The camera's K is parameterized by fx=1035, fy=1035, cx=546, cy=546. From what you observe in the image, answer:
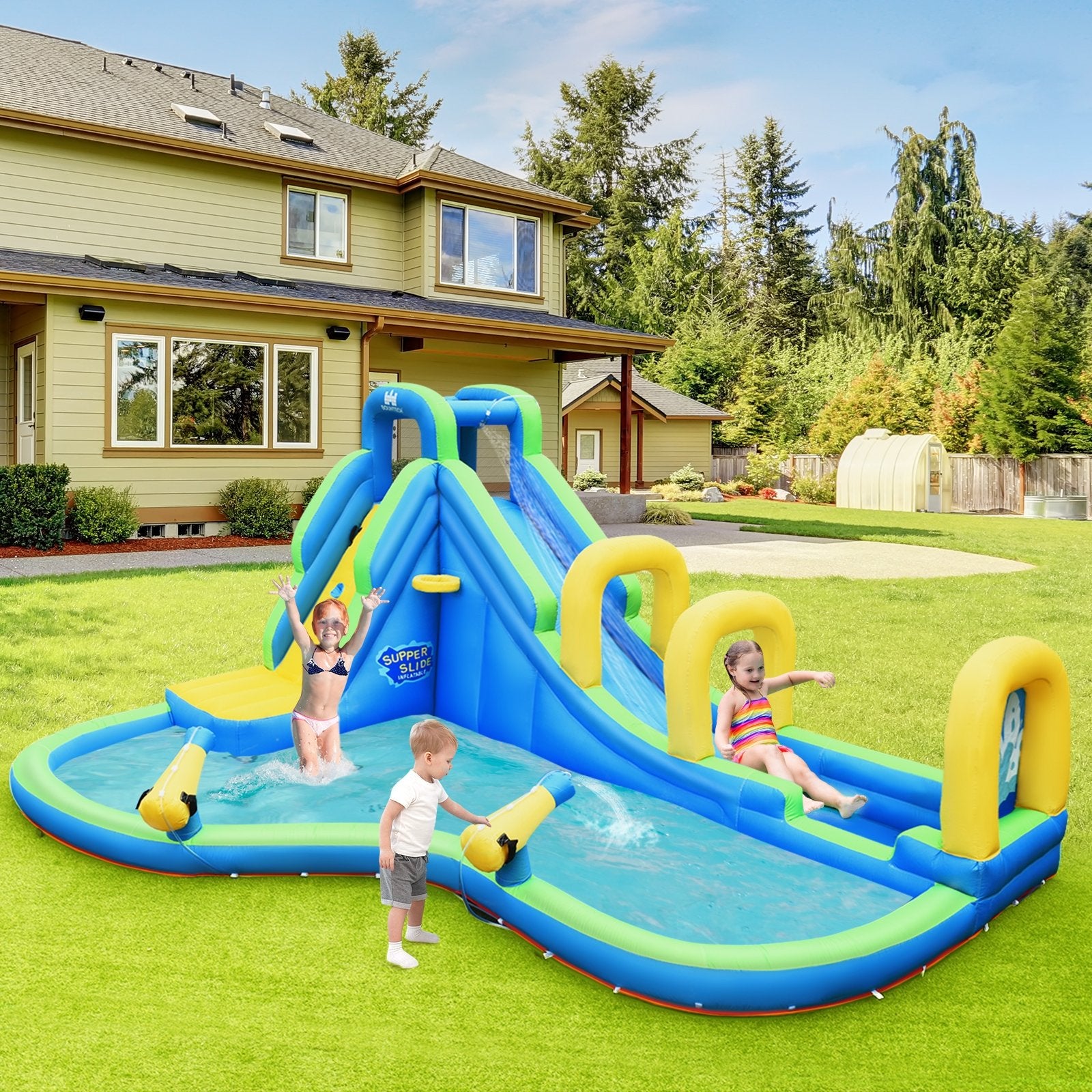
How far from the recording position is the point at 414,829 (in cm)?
363

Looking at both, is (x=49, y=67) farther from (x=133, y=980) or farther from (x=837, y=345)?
(x=837, y=345)

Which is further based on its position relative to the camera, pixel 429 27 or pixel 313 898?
pixel 429 27

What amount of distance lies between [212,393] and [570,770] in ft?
44.9

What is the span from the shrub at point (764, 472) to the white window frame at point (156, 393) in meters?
24.7

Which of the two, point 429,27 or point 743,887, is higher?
point 429,27

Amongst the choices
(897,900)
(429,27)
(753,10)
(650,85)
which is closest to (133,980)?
(897,900)

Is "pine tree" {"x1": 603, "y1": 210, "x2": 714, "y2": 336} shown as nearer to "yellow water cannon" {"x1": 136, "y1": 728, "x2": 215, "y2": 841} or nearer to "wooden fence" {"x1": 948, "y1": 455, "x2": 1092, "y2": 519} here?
"wooden fence" {"x1": 948, "y1": 455, "x2": 1092, "y2": 519}

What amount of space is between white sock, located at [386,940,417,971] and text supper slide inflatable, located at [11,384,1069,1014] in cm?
38

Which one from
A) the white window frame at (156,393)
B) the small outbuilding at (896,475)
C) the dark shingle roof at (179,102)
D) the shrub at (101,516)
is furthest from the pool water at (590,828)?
the small outbuilding at (896,475)

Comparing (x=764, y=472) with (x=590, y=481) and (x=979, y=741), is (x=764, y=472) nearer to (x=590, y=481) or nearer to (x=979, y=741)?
(x=590, y=481)

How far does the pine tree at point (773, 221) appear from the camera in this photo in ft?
190

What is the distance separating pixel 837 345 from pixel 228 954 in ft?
150

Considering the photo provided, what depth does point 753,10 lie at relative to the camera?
A: 162ft

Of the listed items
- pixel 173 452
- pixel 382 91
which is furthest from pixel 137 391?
pixel 382 91
